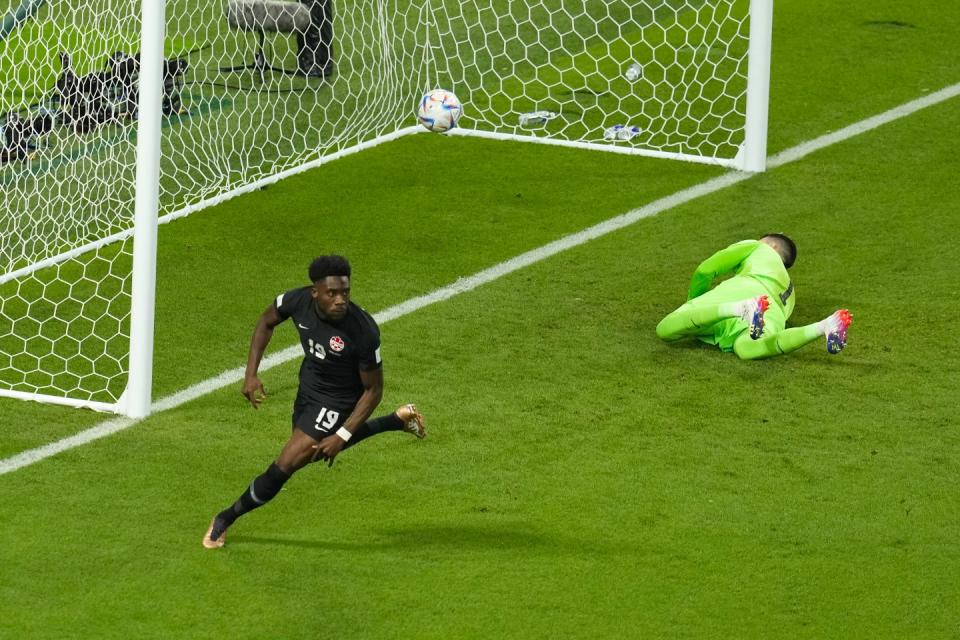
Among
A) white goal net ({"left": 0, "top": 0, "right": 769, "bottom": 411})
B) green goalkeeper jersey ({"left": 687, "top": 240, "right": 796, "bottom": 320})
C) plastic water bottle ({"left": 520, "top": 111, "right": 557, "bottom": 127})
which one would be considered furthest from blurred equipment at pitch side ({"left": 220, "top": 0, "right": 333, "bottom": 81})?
green goalkeeper jersey ({"left": 687, "top": 240, "right": 796, "bottom": 320})

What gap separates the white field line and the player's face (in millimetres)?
2090

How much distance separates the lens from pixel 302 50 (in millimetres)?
13930

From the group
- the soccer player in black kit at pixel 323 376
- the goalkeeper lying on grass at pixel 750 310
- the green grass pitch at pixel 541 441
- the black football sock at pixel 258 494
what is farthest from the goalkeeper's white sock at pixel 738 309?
the black football sock at pixel 258 494

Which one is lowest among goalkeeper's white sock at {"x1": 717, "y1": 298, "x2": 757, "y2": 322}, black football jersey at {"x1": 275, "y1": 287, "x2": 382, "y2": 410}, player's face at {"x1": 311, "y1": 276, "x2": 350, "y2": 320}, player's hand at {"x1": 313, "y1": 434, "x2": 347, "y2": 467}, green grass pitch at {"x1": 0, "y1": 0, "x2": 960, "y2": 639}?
green grass pitch at {"x1": 0, "y1": 0, "x2": 960, "y2": 639}

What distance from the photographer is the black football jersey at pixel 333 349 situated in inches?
298

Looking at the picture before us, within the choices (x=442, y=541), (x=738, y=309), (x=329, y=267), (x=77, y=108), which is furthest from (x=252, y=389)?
(x=77, y=108)

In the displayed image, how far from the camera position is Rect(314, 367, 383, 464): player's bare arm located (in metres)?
7.50

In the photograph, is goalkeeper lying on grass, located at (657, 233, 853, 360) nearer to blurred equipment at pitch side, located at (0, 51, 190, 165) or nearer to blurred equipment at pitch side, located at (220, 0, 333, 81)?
blurred equipment at pitch side, located at (0, 51, 190, 165)

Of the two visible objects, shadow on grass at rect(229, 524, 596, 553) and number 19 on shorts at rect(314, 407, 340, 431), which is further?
shadow on grass at rect(229, 524, 596, 553)

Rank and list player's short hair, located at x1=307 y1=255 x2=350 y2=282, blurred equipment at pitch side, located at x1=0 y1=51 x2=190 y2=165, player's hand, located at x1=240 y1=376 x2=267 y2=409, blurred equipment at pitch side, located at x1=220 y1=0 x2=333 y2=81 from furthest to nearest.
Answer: blurred equipment at pitch side, located at x1=220 y1=0 x2=333 y2=81
blurred equipment at pitch side, located at x1=0 y1=51 x2=190 y2=165
player's hand, located at x1=240 y1=376 x2=267 y2=409
player's short hair, located at x1=307 y1=255 x2=350 y2=282

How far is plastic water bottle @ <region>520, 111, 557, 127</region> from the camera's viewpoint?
46.4 feet

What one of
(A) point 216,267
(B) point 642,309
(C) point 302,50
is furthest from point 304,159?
(B) point 642,309

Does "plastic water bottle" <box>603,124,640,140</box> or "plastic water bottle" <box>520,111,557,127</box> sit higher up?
"plastic water bottle" <box>520,111,557,127</box>

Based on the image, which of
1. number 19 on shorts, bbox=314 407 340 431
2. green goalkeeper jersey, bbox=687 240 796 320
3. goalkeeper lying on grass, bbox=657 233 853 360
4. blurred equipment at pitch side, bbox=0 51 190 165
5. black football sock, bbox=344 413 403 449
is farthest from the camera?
blurred equipment at pitch side, bbox=0 51 190 165
